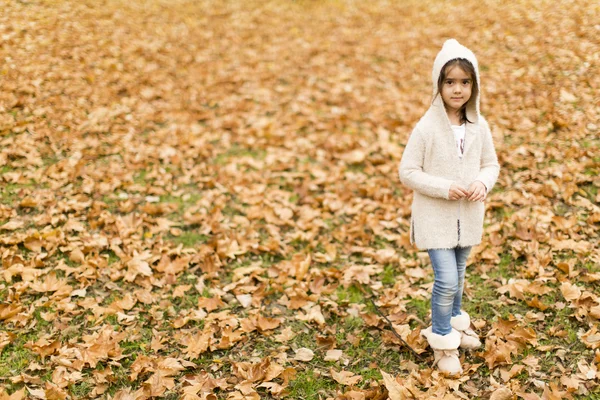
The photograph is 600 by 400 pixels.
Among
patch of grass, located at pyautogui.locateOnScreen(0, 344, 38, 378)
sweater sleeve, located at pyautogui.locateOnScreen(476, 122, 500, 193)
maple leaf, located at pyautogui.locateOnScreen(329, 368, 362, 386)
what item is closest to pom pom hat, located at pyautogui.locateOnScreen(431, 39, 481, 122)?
sweater sleeve, located at pyautogui.locateOnScreen(476, 122, 500, 193)

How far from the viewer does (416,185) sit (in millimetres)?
3049

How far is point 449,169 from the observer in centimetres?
305

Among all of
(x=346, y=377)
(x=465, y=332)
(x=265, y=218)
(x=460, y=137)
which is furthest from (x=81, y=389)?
(x=460, y=137)

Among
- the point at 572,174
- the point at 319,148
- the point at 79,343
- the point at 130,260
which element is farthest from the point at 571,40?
the point at 79,343

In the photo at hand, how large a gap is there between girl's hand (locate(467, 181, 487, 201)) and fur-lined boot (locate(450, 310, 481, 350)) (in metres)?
1.00

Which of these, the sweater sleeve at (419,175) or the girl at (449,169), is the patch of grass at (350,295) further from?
the sweater sleeve at (419,175)

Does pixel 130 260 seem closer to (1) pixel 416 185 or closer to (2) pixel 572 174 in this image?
(1) pixel 416 185

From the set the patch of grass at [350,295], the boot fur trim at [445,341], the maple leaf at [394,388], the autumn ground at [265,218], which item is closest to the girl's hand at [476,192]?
the boot fur trim at [445,341]

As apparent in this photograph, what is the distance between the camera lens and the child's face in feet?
9.58

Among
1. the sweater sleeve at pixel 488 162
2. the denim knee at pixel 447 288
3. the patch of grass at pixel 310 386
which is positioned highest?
the sweater sleeve at pixel 488 162

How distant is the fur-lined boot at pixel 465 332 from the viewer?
11.4 ft

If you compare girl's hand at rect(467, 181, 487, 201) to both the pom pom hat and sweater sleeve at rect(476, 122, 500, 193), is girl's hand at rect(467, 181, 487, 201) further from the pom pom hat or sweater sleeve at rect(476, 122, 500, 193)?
the pom pom hat

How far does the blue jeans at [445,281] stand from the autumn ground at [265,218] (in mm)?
389

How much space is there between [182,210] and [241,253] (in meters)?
1.08
